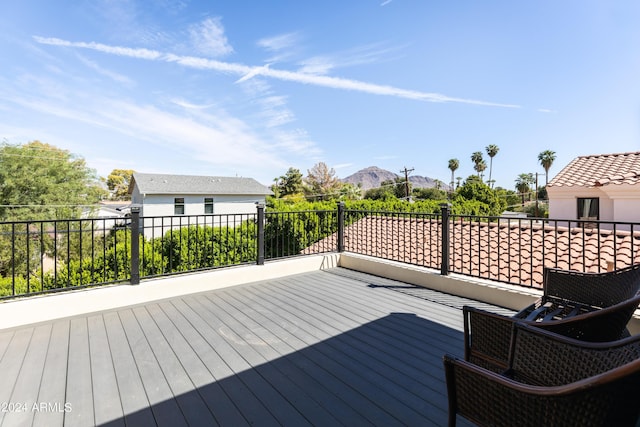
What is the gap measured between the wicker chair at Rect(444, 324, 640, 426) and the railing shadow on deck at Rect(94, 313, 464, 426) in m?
0.56

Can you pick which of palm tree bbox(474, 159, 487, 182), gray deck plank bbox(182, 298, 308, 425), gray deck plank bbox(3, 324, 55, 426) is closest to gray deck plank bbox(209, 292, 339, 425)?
gray deck plank bbox(182, 298, 308, 425)

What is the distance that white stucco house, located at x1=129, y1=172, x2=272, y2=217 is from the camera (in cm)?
1944

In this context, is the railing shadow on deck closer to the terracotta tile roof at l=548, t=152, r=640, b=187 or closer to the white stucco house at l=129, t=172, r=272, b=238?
the terracotta tile roof at l=548, t=152, r=640, b=187

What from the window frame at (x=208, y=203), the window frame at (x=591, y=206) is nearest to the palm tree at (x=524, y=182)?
the window frame at (x=591, y=206)

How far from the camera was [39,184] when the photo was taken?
680 inches

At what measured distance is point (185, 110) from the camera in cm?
1873

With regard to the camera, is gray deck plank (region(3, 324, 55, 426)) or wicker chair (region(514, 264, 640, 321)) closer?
gray deck plank (region(3, 324, 55, 426))

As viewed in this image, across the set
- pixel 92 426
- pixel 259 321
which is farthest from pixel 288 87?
pixel 92 426

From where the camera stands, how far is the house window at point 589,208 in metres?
11.2

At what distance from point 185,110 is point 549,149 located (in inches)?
1645

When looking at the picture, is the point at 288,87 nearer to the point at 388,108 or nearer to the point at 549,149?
the point at 388,108

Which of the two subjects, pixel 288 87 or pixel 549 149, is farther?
pixel 549 149

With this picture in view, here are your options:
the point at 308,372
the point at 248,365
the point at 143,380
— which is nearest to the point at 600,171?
the point at 308,372

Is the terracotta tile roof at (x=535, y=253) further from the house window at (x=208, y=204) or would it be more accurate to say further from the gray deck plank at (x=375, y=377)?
the house window at (x=208, y=204)
